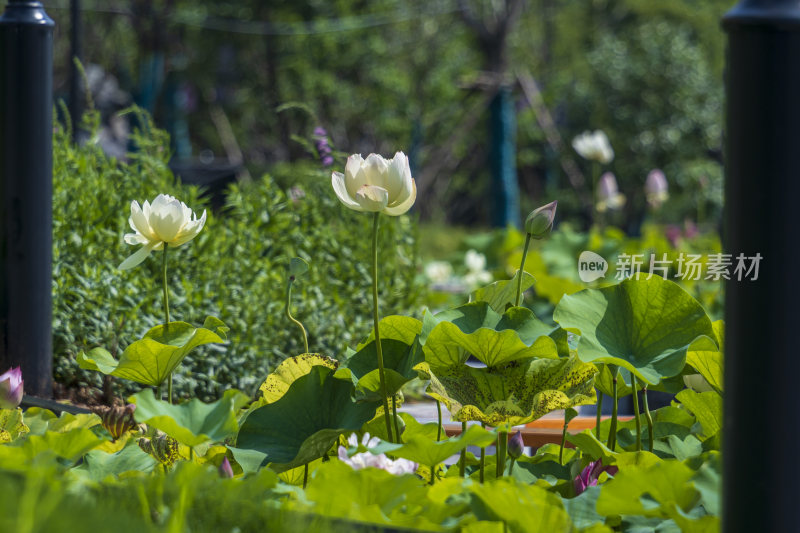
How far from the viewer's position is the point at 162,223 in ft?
4.80

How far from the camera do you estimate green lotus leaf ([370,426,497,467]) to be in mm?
1103

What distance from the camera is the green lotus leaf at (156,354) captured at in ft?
4.38

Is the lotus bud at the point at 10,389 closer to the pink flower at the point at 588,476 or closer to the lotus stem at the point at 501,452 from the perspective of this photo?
the lotus stem at the point at 501,452

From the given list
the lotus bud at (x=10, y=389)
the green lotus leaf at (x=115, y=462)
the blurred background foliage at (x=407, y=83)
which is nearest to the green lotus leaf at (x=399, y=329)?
the green lotus leaf at (x=115, y=462)

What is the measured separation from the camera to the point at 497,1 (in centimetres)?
1185

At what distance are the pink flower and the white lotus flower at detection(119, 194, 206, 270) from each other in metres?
0.66

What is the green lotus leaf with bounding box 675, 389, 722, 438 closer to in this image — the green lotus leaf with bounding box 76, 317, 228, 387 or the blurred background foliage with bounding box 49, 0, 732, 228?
the green lotus leaf with bounding box 76, 317, 228, 387

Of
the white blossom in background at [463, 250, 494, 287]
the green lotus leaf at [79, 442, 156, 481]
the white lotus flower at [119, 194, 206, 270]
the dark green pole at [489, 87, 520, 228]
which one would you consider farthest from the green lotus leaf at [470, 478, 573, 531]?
the dark green pole at [489, 87, 520, 228]

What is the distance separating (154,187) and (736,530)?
207 centimetres

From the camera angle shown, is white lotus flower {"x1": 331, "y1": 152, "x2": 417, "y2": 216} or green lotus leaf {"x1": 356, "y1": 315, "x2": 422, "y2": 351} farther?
green lotus leaf {"x1": 356, "y1": 315, "x2": 422, "y2": 351}

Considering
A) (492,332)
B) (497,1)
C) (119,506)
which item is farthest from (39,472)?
(497,1)

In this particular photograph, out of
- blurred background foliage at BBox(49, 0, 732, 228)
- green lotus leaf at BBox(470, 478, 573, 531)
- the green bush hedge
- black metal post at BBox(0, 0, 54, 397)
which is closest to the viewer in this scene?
green lotus leaf at BBox(470, 478, 573, 531)

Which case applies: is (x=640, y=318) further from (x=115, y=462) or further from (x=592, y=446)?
(x=115, y=462)

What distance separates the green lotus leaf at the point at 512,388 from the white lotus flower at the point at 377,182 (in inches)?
9.2
